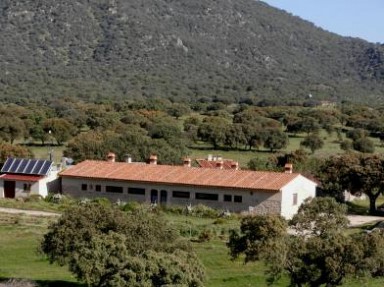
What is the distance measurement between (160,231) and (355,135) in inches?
3182

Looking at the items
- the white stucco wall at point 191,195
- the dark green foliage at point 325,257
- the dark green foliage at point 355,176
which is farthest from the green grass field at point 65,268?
the dark green foliage at point 355,176

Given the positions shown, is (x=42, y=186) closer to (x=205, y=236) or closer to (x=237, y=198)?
(x=237, y=198)

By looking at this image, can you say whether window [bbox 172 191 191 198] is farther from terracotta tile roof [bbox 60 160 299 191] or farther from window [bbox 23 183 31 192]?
window [bbox 23 183 31 192]

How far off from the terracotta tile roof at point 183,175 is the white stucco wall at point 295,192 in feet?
1.37

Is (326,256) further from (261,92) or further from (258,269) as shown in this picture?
(261,92)

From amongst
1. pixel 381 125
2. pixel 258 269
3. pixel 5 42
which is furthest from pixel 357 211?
pixel 5 42

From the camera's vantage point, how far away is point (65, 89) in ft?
582

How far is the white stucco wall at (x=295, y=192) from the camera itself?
175 feet

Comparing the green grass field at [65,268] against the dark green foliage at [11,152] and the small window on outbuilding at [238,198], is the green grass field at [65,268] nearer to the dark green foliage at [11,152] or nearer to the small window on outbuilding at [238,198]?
the small window on outbuilding at [238,198]

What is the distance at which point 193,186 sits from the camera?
54875 millimetres

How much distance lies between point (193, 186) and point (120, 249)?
90.9ft

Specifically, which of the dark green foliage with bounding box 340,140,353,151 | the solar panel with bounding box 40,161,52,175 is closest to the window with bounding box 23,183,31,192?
the solar panel with bounding box 40,161,52,175

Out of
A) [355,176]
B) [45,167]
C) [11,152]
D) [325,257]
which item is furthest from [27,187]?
[325,257]

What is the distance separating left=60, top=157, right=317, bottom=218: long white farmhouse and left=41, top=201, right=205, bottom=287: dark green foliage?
21.8 meters
